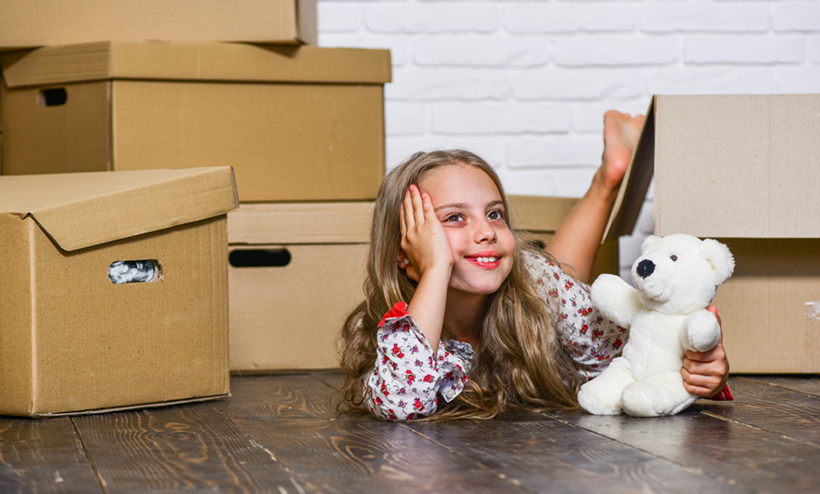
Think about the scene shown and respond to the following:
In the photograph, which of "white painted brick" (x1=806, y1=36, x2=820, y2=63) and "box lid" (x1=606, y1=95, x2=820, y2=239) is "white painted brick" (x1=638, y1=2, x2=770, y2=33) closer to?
"white painted brick" (x1=806, y1=36, x2=820, y2=63)

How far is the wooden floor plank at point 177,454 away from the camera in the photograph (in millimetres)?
706

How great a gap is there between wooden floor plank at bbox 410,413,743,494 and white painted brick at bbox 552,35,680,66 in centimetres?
102

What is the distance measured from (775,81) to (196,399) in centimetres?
→ 140

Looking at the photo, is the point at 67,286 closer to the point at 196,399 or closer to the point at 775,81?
the point at 196,399

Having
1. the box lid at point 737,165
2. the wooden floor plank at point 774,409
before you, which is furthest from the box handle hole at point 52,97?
the wooden floor plank at point 774,409

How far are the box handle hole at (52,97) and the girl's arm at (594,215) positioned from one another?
0.88 metres

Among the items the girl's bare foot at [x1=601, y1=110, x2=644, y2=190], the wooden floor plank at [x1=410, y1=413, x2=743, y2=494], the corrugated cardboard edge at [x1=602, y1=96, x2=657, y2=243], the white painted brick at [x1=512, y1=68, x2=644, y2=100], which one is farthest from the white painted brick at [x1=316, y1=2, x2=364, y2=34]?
the wooden floor plank at [x1=410, y1=413, x2=743, y2=494]

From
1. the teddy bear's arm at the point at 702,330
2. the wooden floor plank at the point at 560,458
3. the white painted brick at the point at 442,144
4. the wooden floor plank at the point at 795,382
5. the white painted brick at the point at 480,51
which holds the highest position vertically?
the white painted brick at the point at 480,51

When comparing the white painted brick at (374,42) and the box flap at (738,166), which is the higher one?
the white painted brick at (374,42)

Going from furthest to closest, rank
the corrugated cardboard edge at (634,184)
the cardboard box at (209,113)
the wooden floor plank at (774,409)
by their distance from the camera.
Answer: the cardboard box at (209,113), the corrugated cardboard edge at (634,184), the wooden floor plank at (774,409)

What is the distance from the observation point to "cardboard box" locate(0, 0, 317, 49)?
1341 mm

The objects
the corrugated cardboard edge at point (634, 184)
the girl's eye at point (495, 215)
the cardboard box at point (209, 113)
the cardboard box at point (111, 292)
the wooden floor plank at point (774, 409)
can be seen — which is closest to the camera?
the wooden floor plank at point (774, 409)

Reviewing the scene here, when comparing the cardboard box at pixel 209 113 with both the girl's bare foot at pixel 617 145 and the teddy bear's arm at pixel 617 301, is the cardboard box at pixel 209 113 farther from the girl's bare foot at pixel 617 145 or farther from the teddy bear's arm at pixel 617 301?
the teddy bear's arm at pixel 617 301

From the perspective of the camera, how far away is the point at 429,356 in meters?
0.97
